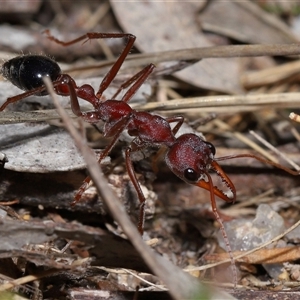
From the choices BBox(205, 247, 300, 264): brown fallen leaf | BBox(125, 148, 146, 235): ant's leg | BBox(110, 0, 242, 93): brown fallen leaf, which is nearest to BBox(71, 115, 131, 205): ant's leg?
BBox(125, 148, 146, 235): ant's leg

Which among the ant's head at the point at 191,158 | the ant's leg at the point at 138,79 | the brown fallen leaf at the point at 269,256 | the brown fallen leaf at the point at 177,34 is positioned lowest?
the brown fallen leaf at the point at 269,256

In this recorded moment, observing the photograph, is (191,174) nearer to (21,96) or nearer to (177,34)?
(21,96)

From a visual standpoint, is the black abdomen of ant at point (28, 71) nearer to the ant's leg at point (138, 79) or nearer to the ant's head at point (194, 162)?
the ant's leg at point (138, 79)

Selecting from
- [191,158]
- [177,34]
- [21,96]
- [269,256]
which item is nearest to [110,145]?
[191,158]

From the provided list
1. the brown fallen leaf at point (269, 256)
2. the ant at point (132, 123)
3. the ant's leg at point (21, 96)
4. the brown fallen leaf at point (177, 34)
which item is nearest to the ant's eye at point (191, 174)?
the ant at point (132, 123)

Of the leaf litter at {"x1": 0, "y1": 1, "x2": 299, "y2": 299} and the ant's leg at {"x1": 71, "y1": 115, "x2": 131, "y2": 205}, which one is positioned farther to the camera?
the ant's leg at {"x1": 71, "y1": 115, "x2": 131, "y2": 205}

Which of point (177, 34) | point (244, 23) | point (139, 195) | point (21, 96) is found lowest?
point (139, 195)

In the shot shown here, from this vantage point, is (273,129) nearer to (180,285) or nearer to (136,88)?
(136,88)

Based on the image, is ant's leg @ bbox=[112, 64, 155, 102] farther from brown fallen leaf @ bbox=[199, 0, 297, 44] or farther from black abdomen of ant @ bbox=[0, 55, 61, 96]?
brown fallen leaf @ bbox=[199, 0, 297, 44]
